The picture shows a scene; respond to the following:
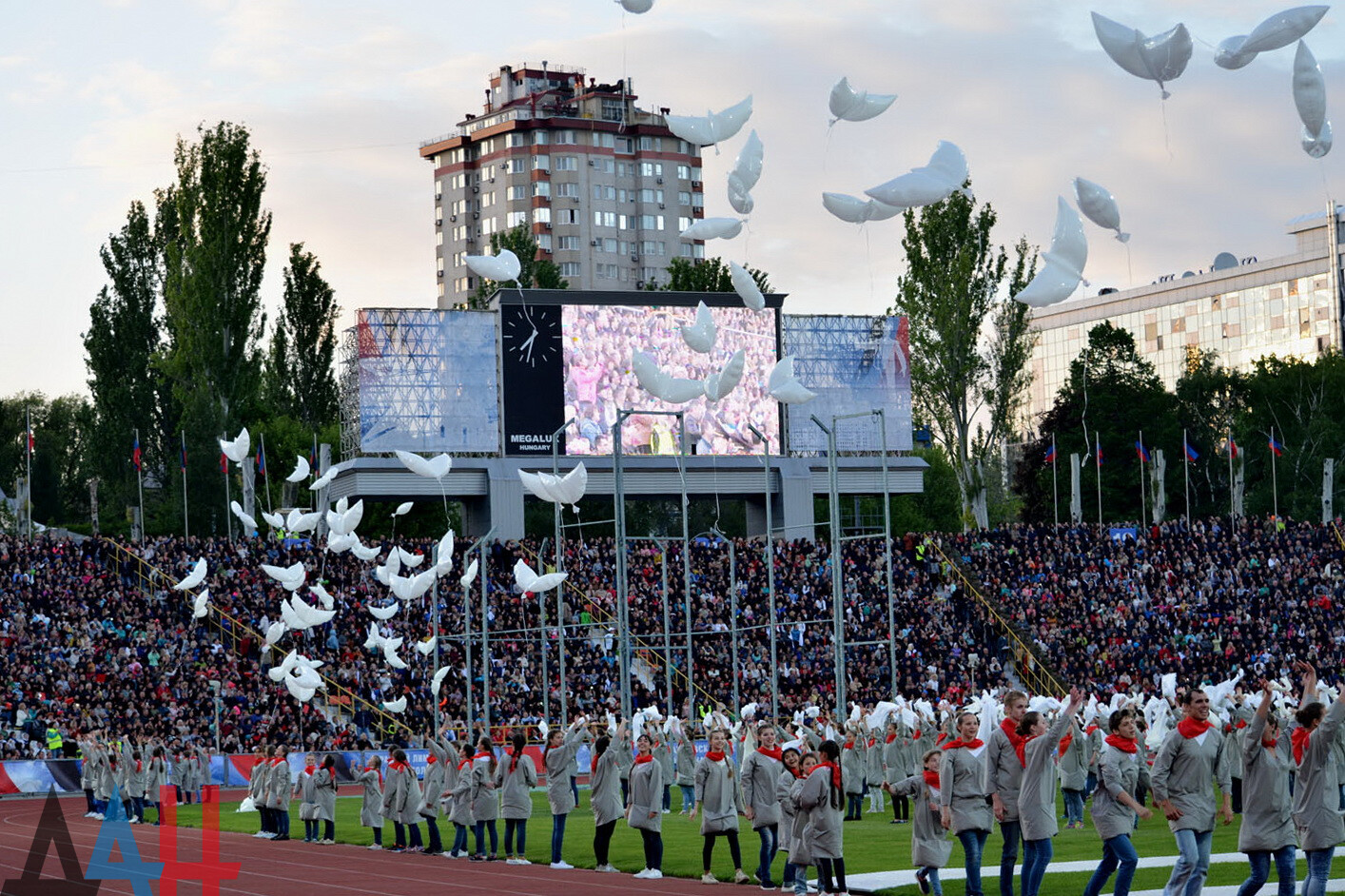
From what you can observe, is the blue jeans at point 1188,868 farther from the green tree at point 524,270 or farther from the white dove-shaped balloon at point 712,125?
the green tree at point 524,270

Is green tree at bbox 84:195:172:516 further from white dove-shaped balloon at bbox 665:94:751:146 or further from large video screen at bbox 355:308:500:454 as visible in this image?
white dove-shaped balloon at bbox 665:94:751:146

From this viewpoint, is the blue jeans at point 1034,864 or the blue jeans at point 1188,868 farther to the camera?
the blue jeans at point 1034,864

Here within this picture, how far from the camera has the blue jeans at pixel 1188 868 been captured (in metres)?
13.7

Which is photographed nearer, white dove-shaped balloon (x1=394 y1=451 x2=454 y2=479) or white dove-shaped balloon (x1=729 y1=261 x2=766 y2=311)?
white dove-shaped balloon (x1=729 y1=261 x2=766 y2=311)

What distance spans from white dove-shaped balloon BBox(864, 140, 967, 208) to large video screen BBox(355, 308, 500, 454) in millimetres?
34655

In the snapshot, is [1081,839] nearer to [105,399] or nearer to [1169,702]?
[1169,702]

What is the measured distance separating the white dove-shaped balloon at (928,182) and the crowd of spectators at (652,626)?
68.8ft

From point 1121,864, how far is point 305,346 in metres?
65.9

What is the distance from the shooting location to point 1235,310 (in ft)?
444

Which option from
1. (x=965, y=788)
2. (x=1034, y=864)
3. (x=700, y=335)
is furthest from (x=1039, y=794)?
(x=700, y=335)

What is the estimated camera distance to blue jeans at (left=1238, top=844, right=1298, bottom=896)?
43.7 feet

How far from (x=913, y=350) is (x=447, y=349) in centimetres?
1723

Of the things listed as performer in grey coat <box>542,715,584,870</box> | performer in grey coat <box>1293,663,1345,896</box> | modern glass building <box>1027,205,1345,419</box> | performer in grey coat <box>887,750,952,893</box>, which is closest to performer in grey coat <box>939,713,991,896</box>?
performer in grey coat <box>887,750,952,893</box>

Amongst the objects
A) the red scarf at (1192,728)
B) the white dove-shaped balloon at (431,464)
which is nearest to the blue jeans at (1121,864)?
the red scarf at (1192,728)
